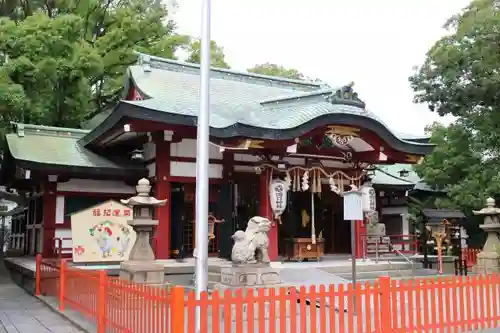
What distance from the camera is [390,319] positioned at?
7.60m

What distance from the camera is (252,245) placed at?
1162 cm

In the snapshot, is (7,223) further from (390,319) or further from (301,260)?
(390,319)

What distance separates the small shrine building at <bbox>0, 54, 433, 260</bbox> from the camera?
47.8ft

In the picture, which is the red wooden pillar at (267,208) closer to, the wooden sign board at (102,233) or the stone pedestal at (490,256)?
the wooden sign board at (102,233)

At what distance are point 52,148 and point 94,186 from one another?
189 cm

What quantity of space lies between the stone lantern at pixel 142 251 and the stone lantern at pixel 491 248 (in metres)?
9.67

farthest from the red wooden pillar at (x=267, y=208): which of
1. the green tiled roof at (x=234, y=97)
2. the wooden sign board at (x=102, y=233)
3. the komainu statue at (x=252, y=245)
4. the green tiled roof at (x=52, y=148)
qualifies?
the green tiled roof at (x=52, y=148)

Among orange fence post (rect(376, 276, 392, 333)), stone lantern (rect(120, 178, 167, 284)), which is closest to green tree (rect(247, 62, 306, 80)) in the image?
stone lantern (rect(120, 178, 167, 284))

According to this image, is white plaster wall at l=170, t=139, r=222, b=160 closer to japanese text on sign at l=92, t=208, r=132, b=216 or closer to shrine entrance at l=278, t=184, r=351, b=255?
japanese text on sign at l=92, t=208, r=132, b=216

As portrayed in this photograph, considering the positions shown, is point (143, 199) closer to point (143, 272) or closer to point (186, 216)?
point (143, 272)

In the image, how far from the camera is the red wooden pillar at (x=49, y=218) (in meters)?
16.5

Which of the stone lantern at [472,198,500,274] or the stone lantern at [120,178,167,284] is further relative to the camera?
the stone lantern at [472,198,500,274]

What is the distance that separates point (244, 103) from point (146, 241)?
7.33m

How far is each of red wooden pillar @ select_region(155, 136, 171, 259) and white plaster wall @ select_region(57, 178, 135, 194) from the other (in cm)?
257
